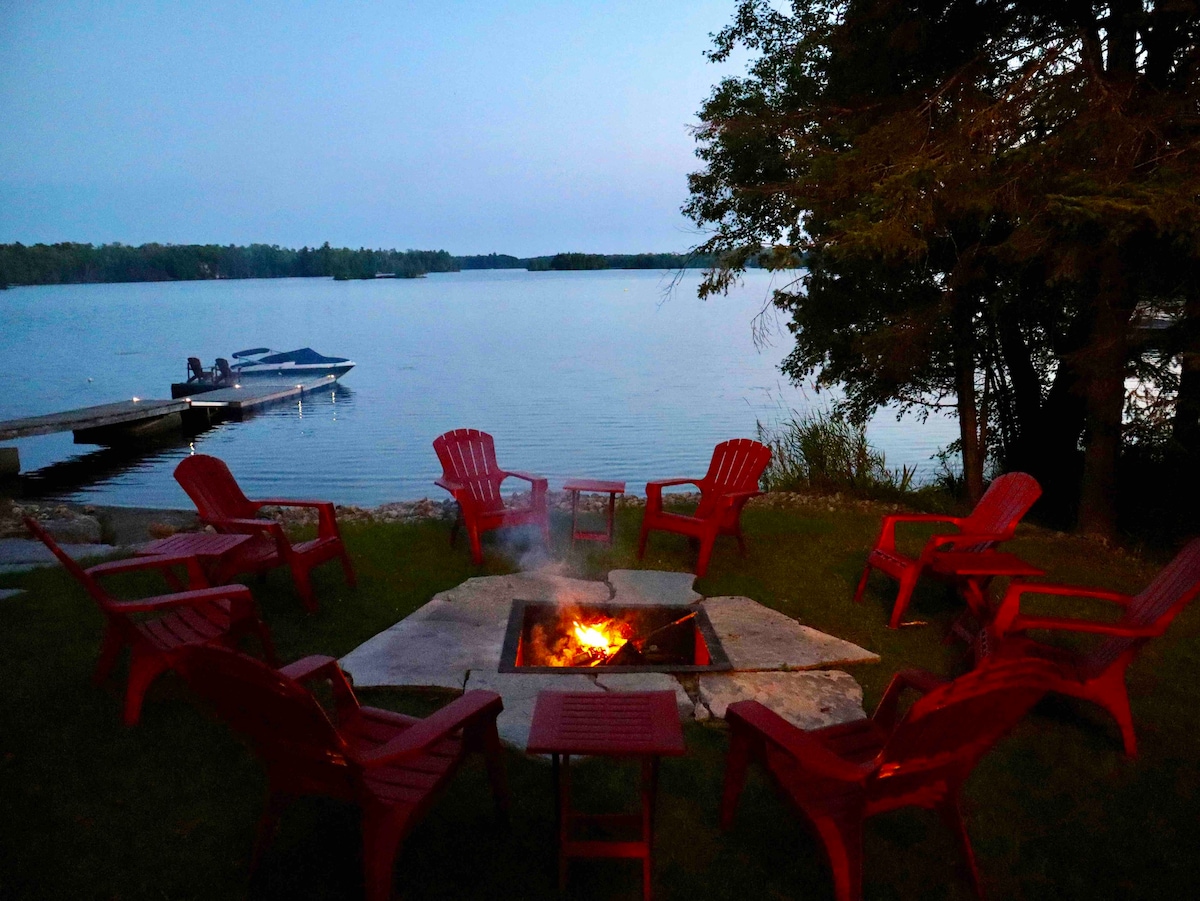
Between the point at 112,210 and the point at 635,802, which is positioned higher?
the point at 112,210

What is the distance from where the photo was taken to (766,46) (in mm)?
7977

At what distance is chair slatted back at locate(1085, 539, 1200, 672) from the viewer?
9.29ft

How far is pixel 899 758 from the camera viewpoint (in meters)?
2.04

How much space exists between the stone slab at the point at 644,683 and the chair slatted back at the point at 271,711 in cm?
152

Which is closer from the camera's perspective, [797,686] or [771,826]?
[771,826]

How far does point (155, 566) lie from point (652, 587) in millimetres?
2457

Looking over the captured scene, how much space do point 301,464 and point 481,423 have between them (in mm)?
3910

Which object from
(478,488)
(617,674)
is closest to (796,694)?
(617,674)

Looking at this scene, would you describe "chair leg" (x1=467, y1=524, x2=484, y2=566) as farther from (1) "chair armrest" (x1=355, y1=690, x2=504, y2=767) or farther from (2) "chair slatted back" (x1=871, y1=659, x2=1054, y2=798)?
(2) "chair slatted back" (x1=871, y1=659, x2=1054, y2=798)

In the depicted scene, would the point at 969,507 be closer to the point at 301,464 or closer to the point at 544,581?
the point at 544,581

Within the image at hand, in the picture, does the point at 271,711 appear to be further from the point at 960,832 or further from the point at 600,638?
the point at 600,638

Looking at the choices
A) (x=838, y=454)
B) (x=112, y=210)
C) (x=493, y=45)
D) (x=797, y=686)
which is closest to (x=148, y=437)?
(x=838, y=454)

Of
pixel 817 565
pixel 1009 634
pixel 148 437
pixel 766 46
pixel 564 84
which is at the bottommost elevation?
pixel 148 437

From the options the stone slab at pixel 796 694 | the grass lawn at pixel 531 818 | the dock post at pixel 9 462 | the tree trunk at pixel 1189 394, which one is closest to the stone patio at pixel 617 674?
the stone slab at pixel 796 694
